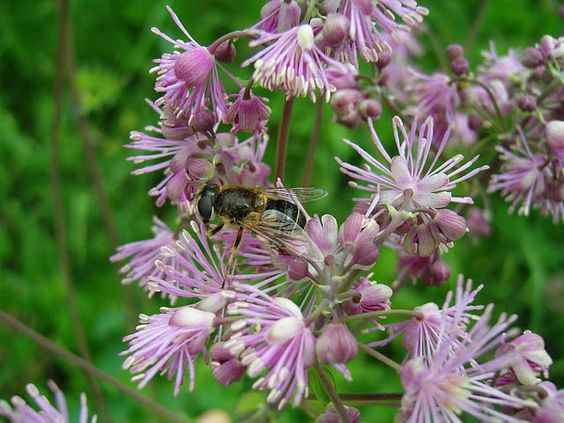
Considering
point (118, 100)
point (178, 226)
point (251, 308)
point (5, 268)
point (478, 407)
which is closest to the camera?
point (478, 407)

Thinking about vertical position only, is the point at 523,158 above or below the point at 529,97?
below

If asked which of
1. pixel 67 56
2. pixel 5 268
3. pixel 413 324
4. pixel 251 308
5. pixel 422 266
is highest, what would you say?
pixel 67 56

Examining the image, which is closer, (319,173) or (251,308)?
(251,308)

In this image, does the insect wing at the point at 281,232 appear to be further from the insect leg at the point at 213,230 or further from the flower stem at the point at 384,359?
the flower stem at the point at 384,359

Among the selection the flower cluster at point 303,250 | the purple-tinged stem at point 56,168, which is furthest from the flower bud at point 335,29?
the purple-tinged stem at point 56,168

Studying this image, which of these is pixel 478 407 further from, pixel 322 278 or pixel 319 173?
pixel 319 173

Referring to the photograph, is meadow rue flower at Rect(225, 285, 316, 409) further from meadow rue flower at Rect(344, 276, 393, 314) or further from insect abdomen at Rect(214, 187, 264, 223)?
insect abdomen at Rect(214, 187, 264, 223)

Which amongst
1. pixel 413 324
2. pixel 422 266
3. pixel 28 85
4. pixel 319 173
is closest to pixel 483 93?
pixel 422 266
